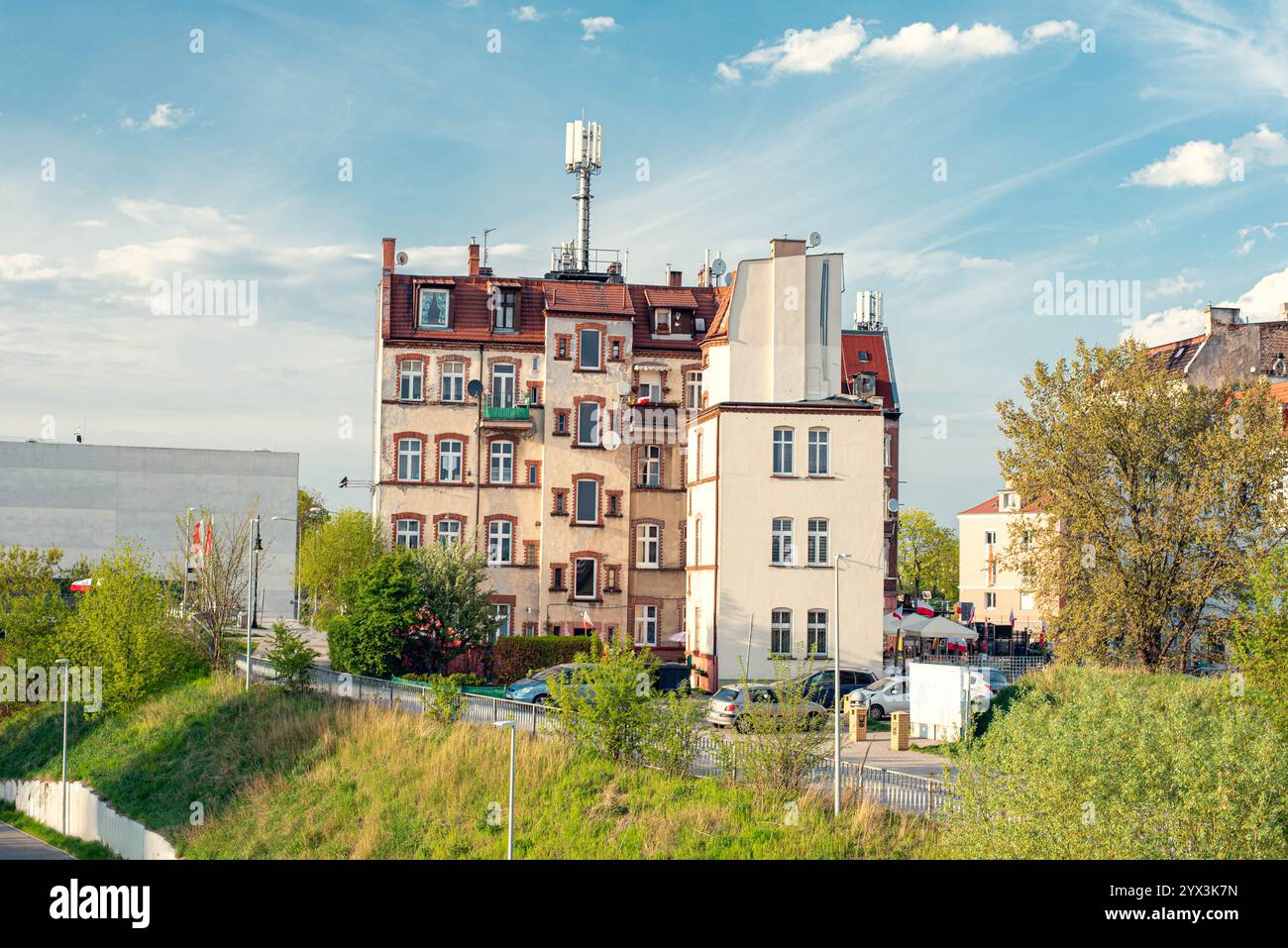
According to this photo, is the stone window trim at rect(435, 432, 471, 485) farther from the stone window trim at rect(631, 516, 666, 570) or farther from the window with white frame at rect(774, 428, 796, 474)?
the window with white frame at rect(774, 428, 796, 474)

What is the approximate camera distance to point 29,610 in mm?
55969

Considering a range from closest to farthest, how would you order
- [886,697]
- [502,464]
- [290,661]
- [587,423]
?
[886,697]
[290,661]
[587,423]
[502,464]

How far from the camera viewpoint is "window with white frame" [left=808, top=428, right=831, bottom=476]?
155ft

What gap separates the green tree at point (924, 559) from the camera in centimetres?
10444

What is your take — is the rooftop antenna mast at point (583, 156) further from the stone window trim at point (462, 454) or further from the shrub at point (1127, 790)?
the shrub at point (1127, 790)

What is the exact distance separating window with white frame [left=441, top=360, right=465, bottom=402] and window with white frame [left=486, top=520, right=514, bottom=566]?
5943 millimetres

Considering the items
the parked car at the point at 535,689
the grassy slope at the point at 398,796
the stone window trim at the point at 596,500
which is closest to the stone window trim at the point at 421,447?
the stone window trim at the point at 596,500

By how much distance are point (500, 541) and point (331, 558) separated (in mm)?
12374

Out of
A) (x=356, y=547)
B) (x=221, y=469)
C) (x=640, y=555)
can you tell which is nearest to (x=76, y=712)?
(x=356, y=547)

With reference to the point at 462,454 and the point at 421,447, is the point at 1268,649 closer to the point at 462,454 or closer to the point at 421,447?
the point at 462,454

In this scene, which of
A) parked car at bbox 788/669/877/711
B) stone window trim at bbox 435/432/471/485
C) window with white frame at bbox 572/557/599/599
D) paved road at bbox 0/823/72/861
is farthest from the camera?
stone window trim at bbox 435/432/471/485

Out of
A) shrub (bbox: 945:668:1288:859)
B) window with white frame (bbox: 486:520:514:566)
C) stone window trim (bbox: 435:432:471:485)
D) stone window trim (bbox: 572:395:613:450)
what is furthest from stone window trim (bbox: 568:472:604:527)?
shrub (bbox: 945:668:1288:859)

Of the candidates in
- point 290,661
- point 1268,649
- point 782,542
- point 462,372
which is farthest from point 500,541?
point 1268,649

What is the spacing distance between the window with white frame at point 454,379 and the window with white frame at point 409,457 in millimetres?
2514
